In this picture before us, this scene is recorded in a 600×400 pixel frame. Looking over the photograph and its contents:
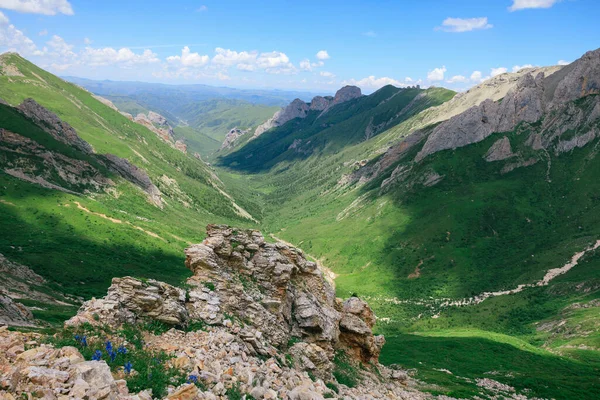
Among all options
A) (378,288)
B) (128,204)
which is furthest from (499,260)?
(128,204)

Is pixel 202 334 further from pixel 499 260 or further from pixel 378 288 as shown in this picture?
pixel 499 260

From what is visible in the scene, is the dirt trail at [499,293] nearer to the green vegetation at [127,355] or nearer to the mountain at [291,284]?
the mountain at [291,284]

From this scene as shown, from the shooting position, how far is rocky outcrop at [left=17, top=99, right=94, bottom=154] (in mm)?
165050

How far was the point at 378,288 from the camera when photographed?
17200 centimetres

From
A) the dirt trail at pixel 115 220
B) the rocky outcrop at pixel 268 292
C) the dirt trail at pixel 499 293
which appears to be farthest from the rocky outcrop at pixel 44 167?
the dirt trail at pixel 499 293

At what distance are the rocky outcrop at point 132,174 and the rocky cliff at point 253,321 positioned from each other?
5558 inches

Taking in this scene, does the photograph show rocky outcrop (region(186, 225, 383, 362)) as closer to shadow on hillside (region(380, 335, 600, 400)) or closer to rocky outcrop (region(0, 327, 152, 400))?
rocky outcrop (region(0, 327, 152, 400))

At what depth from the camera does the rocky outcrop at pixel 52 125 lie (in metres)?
165

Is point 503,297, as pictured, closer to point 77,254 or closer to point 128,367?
point 77,254

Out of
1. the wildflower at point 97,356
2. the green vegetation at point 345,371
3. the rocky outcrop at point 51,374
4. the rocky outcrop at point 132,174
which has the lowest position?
the green vegetation at point 345,371

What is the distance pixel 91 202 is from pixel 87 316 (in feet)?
390

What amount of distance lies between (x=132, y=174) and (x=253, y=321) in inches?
6548

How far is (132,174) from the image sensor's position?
178625mm

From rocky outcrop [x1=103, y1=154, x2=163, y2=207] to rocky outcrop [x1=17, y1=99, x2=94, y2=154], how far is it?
40.9 feet
